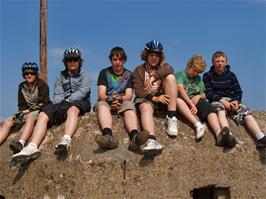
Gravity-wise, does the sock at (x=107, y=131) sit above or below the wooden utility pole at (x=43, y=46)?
below

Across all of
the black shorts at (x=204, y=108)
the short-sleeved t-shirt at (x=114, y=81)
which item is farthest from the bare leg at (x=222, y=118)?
the short-sleeved t-shirt at (x=114, y=81)

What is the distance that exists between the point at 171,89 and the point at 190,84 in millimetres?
767

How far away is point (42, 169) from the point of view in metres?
5.85

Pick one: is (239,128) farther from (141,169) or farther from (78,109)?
(78,109)

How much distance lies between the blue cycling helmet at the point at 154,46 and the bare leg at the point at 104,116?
116 centimetres

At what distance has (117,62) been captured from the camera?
6.52 meters

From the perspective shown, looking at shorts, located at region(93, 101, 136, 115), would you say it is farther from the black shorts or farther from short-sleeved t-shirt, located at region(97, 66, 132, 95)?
the black shorts

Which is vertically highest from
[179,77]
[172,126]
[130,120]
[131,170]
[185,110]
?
[179,77]

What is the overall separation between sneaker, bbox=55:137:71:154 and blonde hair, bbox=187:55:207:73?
246 centimetres

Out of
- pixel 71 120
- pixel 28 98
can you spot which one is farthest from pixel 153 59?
pixel 28 98

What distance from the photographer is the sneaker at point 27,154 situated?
5746 mm

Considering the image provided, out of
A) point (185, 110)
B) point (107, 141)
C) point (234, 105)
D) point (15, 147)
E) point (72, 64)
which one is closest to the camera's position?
point (107, 141)

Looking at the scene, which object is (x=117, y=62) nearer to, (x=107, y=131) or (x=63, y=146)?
(x=107, y=131)

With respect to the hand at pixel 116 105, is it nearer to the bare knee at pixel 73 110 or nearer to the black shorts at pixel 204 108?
the bare knee at pixel 73 110
